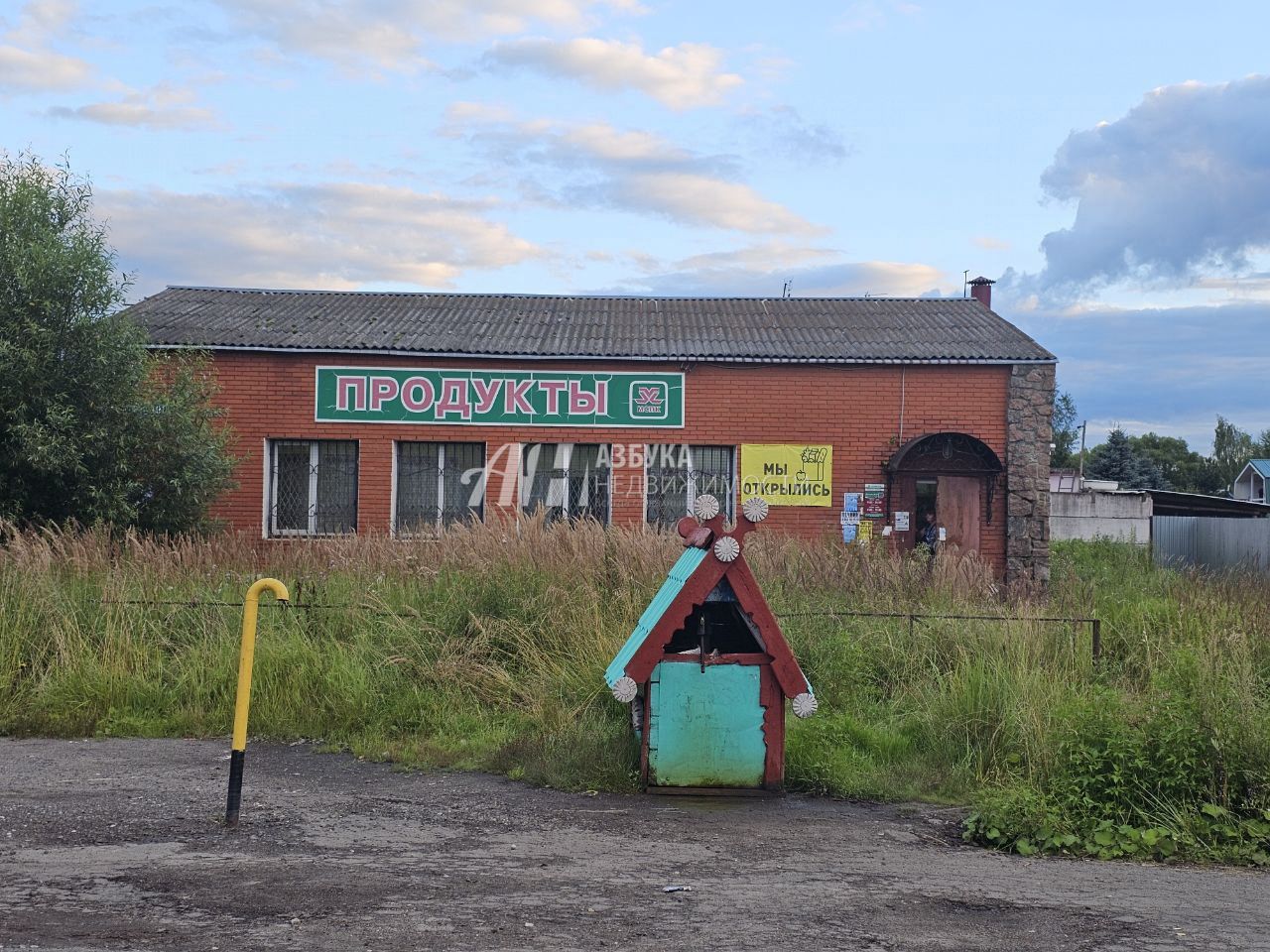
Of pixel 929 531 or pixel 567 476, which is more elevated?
pixel 567 476

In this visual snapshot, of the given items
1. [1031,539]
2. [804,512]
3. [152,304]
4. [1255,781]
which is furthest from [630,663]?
[152,304]

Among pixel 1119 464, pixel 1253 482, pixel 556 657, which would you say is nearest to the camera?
pixel 556 657

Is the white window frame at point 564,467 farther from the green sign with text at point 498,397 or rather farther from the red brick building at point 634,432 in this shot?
the green sign with text at point 498,397

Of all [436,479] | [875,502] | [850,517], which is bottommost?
[850,517]

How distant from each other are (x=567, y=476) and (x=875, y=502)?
188 inches

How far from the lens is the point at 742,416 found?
60.0ft

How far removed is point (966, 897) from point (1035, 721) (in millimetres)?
2146

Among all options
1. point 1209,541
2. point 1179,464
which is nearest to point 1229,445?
point 1179,464

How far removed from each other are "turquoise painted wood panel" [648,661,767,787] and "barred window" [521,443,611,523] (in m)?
11.3

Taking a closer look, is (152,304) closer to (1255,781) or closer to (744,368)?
(744,368)

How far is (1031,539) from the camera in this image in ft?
59.4

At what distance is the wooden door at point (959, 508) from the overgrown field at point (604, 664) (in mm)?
5898

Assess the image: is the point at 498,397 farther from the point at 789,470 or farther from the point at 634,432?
the point at 789,470

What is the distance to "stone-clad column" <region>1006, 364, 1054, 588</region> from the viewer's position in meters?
18.1
